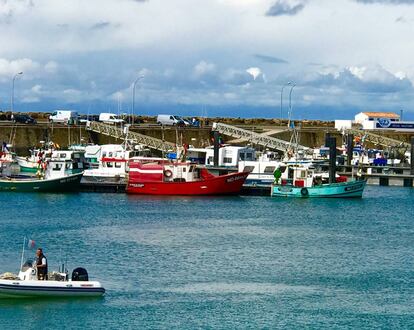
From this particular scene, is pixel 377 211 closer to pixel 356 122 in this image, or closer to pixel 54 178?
pixel 54 178

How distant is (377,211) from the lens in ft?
252

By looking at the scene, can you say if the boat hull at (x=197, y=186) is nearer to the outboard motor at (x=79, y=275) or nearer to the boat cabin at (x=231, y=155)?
the boat cabin at (x=231, y=155)

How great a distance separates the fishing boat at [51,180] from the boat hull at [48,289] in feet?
143

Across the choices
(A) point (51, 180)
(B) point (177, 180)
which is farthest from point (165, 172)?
(A) point (51, 180)

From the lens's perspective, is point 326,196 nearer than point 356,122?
Yes

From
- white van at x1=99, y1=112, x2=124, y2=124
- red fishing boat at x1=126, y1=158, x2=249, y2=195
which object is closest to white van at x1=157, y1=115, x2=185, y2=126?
white van at x1=99, y1=112, x2=124, y2=124

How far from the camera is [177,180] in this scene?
84000 millimetres

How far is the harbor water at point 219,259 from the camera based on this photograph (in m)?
39.6

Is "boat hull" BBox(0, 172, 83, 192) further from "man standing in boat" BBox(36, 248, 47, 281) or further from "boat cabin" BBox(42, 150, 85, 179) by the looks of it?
"man standing in boat" BBox(36, 248, 47, 281)

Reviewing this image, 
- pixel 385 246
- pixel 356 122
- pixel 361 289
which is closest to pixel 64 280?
pixel 361 289

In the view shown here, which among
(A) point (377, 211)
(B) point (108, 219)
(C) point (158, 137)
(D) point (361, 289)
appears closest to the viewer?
(D) point (361, 289)

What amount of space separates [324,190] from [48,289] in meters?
45.5

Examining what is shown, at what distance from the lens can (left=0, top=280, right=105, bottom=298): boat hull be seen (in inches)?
1569

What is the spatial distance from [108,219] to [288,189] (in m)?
19.6
